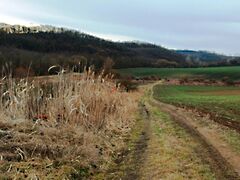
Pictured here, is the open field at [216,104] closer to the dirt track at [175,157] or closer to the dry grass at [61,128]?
the dirt track at [175,157]

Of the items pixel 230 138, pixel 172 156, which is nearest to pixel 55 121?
pixel 172 156

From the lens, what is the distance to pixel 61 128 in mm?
12516

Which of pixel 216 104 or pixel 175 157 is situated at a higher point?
pixel 175 157

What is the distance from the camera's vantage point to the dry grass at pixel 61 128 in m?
9.62

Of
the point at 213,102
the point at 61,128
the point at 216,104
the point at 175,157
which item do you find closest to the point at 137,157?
the point at 175,157

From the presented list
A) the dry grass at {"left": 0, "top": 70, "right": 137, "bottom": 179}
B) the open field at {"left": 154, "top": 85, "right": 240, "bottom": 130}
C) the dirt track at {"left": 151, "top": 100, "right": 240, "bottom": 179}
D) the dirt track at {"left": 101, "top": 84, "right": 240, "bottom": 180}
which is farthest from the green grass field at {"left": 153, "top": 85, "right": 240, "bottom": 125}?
the dry grass at {"left": 0, "top": 70, "right": 137, "bottom": 179}

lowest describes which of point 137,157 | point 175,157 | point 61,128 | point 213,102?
point 213,102

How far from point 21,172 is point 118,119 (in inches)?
376

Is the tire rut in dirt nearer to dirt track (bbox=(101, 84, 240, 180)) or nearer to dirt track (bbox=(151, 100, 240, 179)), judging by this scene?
dirt track (bbox=(101, 84, 240, 180))

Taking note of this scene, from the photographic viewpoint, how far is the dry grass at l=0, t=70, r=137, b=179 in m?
9.62

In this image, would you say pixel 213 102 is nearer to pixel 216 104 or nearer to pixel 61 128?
pixel 216 104

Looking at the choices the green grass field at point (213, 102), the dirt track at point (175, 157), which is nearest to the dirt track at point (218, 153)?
the dirt track at point (175, 157)

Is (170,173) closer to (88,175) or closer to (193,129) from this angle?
(88,175)

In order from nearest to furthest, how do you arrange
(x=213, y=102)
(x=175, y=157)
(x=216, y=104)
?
(x=175, y=157) < (x=216, y=104) < (x=213, y=102)
